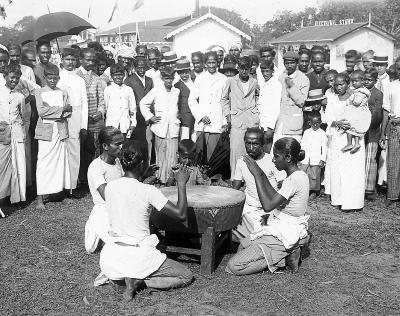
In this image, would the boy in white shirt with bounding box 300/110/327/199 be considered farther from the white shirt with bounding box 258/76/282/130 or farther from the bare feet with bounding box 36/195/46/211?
the bare feet with bounding box 36/195/46/211

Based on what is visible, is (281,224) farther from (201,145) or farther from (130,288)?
(201,145)

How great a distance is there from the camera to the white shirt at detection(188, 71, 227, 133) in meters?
8.66

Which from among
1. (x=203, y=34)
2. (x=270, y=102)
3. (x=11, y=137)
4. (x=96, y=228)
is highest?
(x=203, y=34)

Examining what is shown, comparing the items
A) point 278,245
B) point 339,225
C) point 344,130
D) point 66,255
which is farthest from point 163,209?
point 344,130

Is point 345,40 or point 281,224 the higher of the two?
point 345,40

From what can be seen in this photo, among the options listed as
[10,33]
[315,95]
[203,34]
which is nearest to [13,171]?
[315,95]

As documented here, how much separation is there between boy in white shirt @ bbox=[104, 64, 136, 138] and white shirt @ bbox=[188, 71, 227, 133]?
1055 mm

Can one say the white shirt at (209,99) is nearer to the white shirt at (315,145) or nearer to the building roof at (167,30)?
the white shirt at (315,145)

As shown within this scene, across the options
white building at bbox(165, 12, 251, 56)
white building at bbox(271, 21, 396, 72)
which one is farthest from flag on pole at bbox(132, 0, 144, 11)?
white building at bbox(165, 12, 251, 56)

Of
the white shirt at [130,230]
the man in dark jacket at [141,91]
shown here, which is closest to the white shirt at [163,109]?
the man in dark jacket at [141,91]

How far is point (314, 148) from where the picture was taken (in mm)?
8422

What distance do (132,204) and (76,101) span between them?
4.01 metres

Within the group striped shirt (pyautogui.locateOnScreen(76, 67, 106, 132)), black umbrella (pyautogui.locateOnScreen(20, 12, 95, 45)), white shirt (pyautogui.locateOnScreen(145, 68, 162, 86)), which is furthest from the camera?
black umbrella (pyautogui.locateOnScreen(20, 12, 95, 45))

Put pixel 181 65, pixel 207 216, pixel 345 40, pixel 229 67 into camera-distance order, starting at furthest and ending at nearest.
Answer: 1. pixel 345 40
2. pixel 229 67
3. pixel 181 65
4. pixel 207 216
